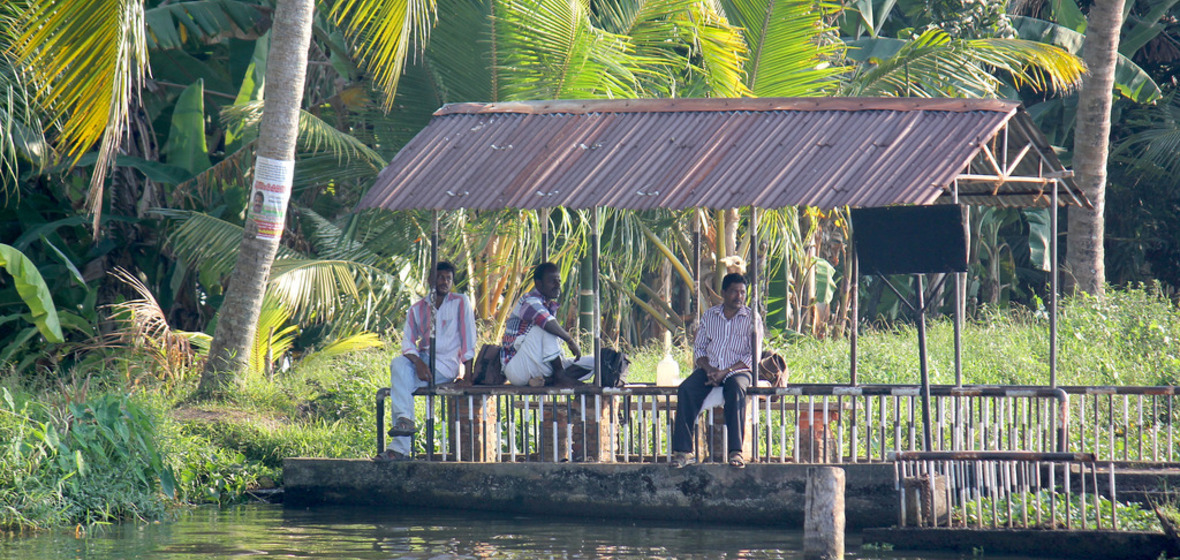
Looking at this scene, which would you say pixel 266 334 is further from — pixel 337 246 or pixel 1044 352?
pixel 1044 352

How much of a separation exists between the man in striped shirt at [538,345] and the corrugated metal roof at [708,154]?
0.89m

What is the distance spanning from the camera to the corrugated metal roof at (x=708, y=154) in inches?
389

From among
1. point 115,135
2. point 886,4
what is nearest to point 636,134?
point 115,135

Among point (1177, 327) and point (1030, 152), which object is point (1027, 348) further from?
point (1030, 152)

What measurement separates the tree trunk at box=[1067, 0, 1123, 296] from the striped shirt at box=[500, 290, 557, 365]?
899 centimetres

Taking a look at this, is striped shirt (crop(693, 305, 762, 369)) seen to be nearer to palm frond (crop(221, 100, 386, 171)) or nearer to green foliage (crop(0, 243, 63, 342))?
palm frond (crop(221, 100, 386, 171))

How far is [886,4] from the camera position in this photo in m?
22.8

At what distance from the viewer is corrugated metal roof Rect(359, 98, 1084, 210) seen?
389 inches

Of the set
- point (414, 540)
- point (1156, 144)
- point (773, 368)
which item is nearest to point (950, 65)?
point (773, 368)

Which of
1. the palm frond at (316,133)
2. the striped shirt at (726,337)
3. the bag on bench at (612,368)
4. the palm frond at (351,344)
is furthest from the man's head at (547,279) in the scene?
the palm frond at (351,344)

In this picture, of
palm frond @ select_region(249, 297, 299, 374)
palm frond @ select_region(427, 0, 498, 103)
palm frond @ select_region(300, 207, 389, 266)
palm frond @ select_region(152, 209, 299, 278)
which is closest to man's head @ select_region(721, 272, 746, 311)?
palm frond @ select_region(427, 0, 498, 103)

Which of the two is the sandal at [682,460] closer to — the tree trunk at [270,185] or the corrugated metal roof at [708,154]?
the corrugated metal roof at [708,154]

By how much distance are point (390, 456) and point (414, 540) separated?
6.39 ft

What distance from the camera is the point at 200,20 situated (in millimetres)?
16578
